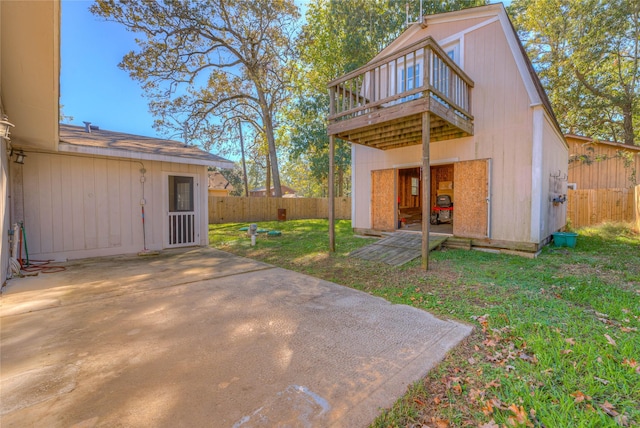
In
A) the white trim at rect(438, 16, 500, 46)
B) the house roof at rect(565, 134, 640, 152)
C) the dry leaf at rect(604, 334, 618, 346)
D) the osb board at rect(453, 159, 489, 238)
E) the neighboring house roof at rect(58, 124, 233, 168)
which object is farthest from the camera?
the house roof at rect(565, 134, 640, 152)

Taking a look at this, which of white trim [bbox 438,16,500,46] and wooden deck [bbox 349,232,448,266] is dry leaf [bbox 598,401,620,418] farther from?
white trim [bbox 438,16,500,46]

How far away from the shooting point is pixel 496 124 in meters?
6.05

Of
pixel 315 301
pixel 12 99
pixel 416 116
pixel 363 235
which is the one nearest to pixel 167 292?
pixel 315 301

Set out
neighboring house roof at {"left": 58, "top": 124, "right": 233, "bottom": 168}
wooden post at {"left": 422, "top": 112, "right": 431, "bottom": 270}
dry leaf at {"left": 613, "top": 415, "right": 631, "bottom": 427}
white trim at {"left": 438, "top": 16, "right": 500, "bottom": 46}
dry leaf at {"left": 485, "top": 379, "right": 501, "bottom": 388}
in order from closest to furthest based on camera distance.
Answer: dry leaf at {"left": 613, "top": 415, "right": 631, "bottom": 427} < dry leaf at {"left": 485, "top": 379, "right": 501, "bottom": 388} < wooden post at {"left": 422, "top": 112, "right": 431, "bottom": 270} < neighboring house roof at {"left": 58, "top": 124, "right": 233, "bottom": 168} < white trim at {"left": 438, "top": 16, "right": 500, "bottom": 46}

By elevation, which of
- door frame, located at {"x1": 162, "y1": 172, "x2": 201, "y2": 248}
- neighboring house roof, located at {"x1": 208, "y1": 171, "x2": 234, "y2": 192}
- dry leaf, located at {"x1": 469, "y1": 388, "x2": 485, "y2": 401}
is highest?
neighboring house roof, located at {"x1": 208, "y1": 171, "x2": 234, "y2": 192}

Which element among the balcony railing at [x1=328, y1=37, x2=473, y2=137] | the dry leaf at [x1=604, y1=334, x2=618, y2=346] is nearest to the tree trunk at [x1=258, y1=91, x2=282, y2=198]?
the balcony railing at [x1=328, y1=37, x2=473, y2=137]

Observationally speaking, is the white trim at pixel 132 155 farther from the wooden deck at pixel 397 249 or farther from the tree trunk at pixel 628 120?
the tree trunk at pixel 628 120

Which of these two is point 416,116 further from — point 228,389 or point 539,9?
point 539,9

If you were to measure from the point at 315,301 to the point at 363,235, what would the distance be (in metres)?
5.18

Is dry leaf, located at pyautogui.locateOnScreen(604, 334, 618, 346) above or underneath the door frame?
underneath

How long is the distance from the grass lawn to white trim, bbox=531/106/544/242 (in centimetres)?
73

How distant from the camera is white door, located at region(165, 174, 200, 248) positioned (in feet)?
23.2

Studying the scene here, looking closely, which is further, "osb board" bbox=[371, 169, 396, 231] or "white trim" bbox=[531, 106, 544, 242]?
"osb board" bbox=[371, 169, 396, 231]

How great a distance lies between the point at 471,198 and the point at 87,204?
8.79 meters
